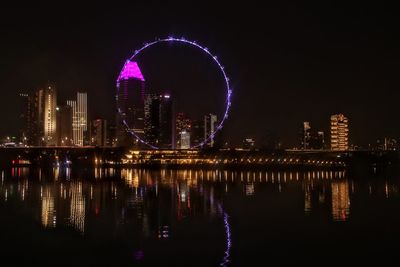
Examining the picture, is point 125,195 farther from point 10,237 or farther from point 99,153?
point 99,153

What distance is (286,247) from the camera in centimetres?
1420

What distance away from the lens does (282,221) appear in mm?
19031

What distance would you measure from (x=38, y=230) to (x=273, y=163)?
78935 mm

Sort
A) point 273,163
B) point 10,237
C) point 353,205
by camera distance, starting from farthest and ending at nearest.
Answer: point 273,163
point 353,205
point 10,237

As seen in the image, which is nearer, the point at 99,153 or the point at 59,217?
the point at 59,217

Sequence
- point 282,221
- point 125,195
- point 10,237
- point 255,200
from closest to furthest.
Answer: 1. point 10,237
2. point 282,221
3. point 255,200
4. point 125,195

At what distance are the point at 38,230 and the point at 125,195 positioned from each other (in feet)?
38.6

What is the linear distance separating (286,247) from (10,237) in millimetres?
7960

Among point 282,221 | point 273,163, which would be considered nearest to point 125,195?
point 282,221

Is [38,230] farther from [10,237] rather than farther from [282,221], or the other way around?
[282,221]

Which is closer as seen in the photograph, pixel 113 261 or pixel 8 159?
pixel 113 261

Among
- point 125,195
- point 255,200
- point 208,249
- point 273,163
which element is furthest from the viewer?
point 273,163

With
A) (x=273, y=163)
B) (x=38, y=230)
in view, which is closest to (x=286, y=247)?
(x=38, y=230)

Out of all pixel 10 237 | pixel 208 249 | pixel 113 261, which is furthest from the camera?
pixel 10 237
